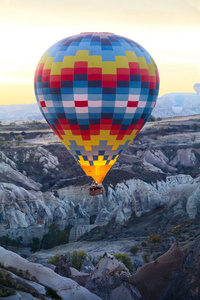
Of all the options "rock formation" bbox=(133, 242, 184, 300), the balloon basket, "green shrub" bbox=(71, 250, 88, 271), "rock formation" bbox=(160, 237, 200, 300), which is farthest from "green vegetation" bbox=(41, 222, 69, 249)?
"rock formation" bbox=(160, 237, 200, 300)

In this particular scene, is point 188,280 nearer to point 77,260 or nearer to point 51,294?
point 51,294

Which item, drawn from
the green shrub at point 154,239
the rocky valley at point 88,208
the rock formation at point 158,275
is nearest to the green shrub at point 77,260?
the rocky valley at point 88,208

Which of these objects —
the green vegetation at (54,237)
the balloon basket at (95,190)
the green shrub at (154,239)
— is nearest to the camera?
the balloon basket at (95,190)

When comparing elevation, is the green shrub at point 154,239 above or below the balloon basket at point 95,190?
below

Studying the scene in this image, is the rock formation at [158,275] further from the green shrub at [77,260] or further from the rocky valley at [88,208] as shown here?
the rocky valley at [88,208]

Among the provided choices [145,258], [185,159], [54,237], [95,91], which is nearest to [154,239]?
[145,258]

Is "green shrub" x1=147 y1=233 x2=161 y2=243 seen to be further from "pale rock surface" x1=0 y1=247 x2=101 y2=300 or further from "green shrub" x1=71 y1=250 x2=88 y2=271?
"pale rock surface" x1=0 y1=247 x2=101 y2=300
